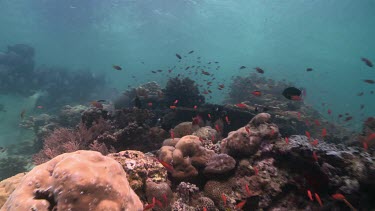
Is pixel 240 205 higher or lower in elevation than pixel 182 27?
higher

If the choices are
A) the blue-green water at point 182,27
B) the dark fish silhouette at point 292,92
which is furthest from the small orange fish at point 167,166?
the blue-green water at point 182,27

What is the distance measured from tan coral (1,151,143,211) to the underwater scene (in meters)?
0.01

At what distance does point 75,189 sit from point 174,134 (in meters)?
5.58

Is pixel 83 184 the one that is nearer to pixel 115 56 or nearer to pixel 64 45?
pixel 64 45

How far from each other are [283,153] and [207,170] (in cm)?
174

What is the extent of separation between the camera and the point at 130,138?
300 inches

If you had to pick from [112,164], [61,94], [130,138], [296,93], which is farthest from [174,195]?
[61,94]

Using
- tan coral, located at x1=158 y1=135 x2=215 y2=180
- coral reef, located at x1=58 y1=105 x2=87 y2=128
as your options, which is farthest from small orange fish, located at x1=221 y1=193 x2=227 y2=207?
coral reef, located at x1=58 y1=105 x2=87 y2=128

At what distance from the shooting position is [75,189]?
278cm

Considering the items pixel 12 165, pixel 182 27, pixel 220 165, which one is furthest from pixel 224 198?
pixel 182 27

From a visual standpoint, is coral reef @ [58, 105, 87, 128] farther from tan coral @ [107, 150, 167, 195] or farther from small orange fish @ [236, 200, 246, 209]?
small orange fish @ [236, 200, 246, 209]

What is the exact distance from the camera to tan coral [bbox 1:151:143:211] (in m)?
2.77

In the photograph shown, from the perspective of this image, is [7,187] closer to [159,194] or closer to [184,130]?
[159,194]

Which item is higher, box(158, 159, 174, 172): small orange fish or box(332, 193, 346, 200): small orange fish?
box(332, 193, 346, 200): small orange fish
